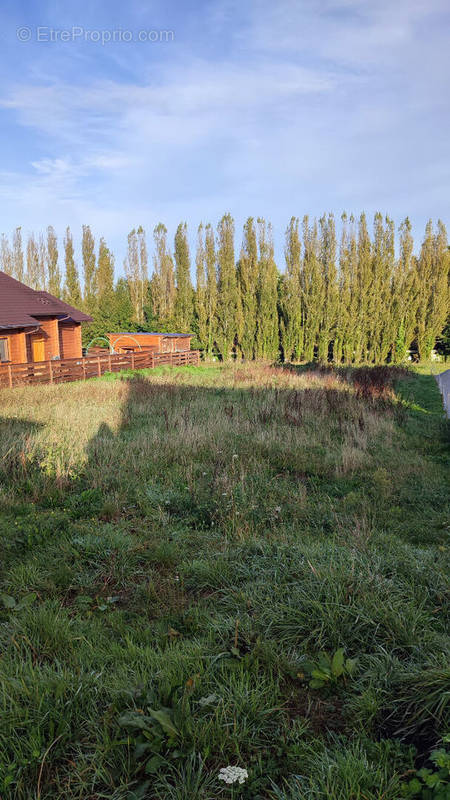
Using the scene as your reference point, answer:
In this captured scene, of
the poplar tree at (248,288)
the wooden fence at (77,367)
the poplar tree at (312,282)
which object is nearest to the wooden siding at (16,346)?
the wooden fence at (77,367)

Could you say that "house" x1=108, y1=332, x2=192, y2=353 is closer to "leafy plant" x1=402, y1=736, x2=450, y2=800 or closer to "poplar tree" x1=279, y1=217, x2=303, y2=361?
"poplar tree" x1=279, y1=217, x2=303, y2=361

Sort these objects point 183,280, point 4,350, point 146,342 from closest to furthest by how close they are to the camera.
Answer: point 4,350, point 146,342, point 183,280

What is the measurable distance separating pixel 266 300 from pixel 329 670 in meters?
28.9

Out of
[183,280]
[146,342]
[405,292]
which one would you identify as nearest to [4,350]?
[146,342]

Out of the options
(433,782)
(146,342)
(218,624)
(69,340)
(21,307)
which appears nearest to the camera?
(433,782)

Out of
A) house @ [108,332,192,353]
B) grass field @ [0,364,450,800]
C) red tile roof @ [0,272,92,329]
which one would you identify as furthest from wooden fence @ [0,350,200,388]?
grass field @ [0,364,450,800]

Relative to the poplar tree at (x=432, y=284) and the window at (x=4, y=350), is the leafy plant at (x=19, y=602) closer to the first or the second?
the window at (x=4, y=350)

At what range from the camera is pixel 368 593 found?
2.87 metres

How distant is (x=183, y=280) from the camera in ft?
103

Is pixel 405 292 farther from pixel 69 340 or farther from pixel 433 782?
pixel 433 782

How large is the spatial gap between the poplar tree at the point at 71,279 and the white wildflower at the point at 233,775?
33792 mm

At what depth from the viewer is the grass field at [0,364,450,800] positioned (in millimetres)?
1906

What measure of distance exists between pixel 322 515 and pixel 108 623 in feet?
9.00

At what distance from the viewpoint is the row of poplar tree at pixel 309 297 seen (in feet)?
97.0
